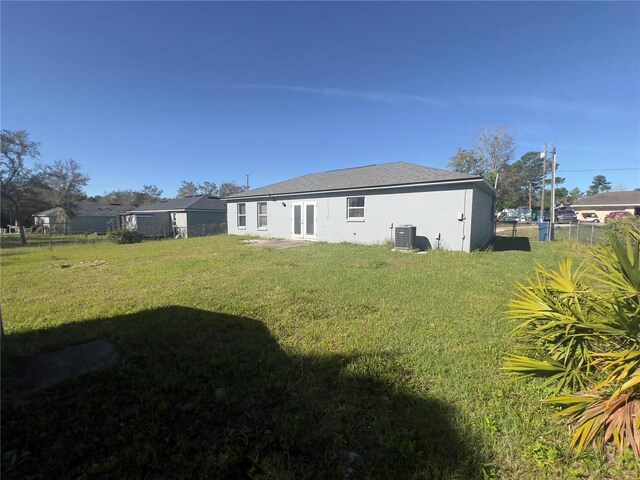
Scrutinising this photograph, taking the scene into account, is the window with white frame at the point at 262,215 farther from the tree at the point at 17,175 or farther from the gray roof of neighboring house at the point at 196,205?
the tree at the point at 17,175

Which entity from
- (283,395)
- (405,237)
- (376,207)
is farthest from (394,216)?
(283,395)

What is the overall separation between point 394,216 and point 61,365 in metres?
11.3

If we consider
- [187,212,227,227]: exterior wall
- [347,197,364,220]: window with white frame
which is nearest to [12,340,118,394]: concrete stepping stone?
[347,197,364,220]: window with white frame

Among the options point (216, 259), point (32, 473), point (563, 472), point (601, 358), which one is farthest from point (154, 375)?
point (216, 259)

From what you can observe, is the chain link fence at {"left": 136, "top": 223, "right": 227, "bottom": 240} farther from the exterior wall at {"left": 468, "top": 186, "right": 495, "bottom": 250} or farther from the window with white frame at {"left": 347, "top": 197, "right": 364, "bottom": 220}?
the exterior wall at {"left": 468, "top": 186, "right": 495, "bottom": 250}

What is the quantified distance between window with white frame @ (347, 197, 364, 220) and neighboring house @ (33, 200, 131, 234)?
35899mm

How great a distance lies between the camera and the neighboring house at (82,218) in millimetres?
37906

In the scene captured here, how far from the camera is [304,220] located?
15320 mm

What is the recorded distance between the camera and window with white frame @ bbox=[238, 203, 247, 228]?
18.6 meters

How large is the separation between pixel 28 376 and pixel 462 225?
1137cm

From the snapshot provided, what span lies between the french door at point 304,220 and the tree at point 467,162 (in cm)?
2561

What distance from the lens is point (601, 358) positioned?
8.06 ft

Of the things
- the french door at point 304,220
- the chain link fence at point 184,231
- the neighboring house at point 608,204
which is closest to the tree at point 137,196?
the chain link fence at point 184,231

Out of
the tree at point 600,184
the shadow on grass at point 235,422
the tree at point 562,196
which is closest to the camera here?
the shadow on grass at point 235,422
